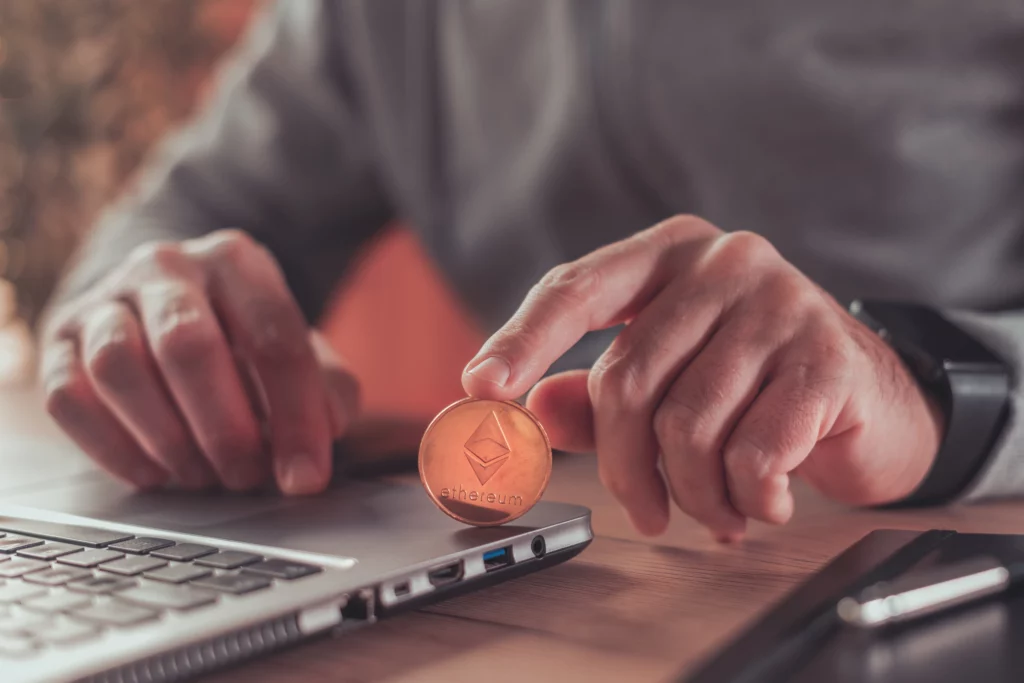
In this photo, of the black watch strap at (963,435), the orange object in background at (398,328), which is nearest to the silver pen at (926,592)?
the black watch strap at (963,435)

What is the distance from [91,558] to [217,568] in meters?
0.06

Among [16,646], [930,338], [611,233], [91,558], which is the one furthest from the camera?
[611,233]

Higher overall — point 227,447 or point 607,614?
point 227,447

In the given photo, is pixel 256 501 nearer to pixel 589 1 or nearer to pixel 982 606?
pixel 982 606

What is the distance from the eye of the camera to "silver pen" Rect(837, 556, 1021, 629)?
0.36 metres

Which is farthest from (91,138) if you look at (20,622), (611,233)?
(20,622)

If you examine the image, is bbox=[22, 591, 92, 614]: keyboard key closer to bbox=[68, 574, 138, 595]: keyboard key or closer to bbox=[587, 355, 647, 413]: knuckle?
bbox=[68, 574, 138, 595]: keyboard key

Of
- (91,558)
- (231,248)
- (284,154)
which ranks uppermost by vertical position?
(284,154)

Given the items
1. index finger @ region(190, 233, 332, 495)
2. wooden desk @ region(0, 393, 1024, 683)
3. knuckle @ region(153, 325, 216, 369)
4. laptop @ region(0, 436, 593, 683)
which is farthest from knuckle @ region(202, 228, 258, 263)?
wooden desk @ region(0, 393, 1024, 683)

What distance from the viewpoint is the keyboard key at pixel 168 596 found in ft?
1.11

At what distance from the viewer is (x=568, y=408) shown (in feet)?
1.71

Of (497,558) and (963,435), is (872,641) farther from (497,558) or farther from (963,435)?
(963,435)

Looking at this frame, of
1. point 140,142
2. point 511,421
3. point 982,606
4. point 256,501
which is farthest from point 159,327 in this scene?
point 140,142

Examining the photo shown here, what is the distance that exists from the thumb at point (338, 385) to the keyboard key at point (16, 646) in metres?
0.37
